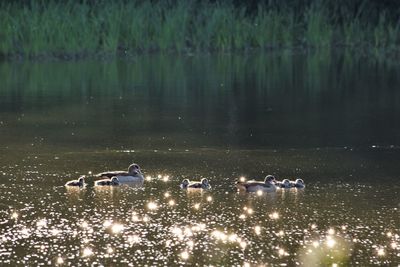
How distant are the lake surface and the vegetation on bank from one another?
485cm

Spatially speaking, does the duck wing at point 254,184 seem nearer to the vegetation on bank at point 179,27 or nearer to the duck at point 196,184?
the duck at point 196,184

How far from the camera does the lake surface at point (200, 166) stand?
34.0 ft

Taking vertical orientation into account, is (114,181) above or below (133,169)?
below

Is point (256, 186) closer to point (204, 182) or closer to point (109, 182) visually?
point (204, 182)

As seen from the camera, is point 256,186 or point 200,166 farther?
point 200,166

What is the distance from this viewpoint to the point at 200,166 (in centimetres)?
1422

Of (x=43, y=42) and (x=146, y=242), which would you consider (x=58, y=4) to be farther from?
(x=146, y=242)

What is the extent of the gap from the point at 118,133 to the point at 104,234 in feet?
21.1

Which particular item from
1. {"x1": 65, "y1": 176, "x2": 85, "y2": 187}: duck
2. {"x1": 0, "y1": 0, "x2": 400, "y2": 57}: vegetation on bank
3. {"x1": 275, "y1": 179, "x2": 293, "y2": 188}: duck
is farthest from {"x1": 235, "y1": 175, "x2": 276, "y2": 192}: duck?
{"x1": 0, "y1": 0, "x2": 400, "y2": 57}: vegetation on bank

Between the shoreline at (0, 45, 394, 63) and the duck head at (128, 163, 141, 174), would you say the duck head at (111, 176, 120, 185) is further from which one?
the shoreline at (0, 45, 394, 63)

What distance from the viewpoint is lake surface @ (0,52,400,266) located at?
34.0ft

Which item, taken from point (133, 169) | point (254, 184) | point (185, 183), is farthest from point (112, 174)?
point (254, 184)

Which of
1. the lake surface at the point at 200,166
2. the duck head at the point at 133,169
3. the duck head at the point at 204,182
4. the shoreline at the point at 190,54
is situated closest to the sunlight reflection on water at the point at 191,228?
the lake surface at the point at 200,166

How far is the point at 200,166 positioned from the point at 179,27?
64.5ft
